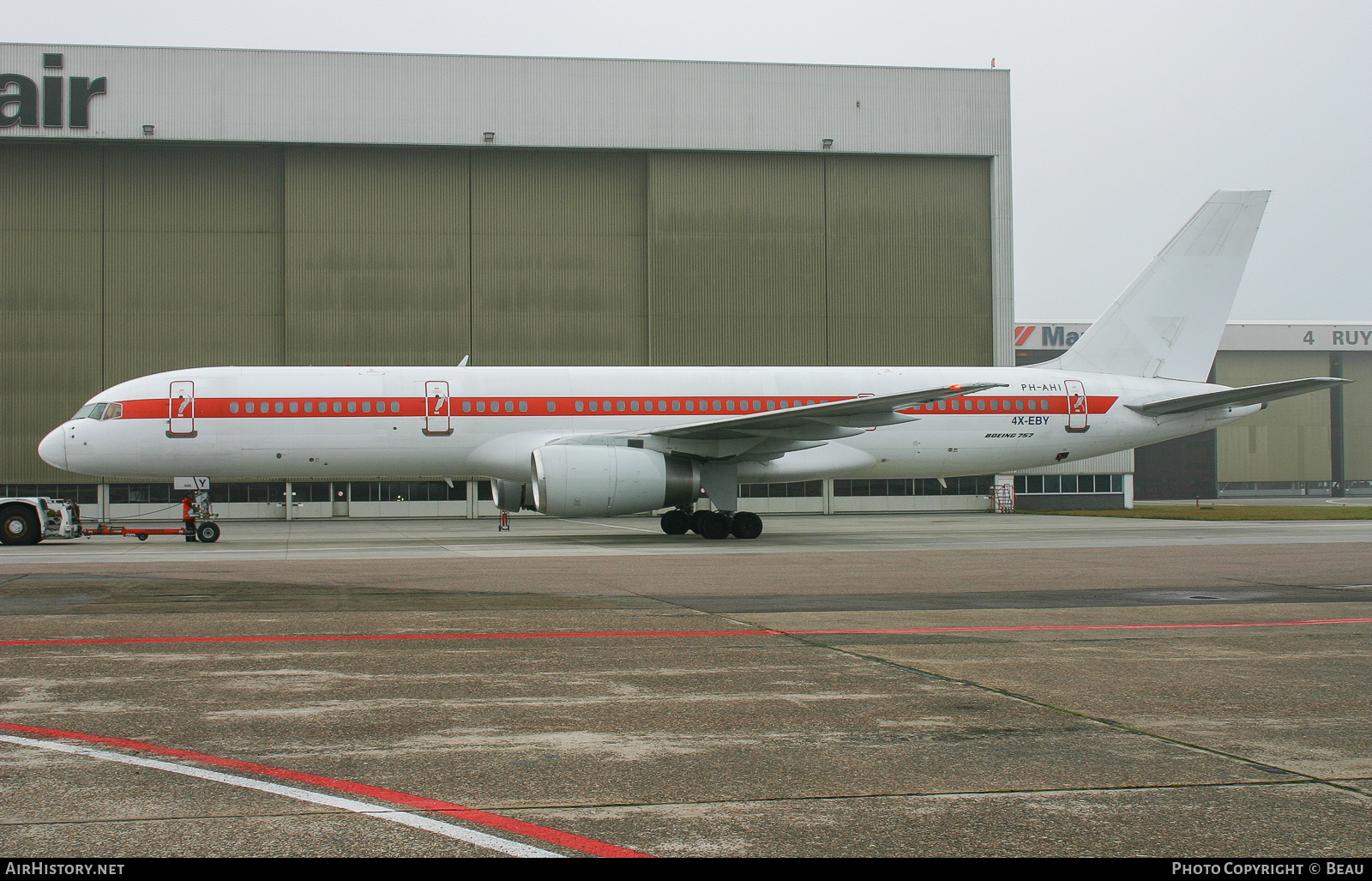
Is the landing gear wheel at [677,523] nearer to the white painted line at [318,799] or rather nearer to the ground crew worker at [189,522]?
the ground crew worker at [189,522]

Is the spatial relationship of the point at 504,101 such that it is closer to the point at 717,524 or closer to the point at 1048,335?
the point at 717,524

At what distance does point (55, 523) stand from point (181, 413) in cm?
331

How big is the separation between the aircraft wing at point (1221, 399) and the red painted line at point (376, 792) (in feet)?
68.0

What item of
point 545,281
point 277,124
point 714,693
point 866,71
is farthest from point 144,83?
point 714,693

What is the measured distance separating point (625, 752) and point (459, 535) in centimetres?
1971

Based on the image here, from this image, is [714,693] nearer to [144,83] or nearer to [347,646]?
[347,646]

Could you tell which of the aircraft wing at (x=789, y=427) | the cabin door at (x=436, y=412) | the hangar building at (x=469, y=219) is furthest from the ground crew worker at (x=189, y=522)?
the hangar building at (x=469, y=219)

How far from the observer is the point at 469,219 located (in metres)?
36.6

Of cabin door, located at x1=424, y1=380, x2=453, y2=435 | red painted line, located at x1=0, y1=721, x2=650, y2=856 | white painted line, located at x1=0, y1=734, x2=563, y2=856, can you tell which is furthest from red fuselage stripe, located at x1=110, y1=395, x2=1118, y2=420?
white painted line, located at x1=0, y1=734, x2=563, y2=856

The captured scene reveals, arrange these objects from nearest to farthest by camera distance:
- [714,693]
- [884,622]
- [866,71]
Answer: [714,693], [884,622], [866,71]

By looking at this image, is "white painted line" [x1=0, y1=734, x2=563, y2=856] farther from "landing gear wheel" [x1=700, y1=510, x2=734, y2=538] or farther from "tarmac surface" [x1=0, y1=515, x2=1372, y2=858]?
"landing gear wheel" [x1=700, y1=510, x2=734, y2=538]

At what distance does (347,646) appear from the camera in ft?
24.6

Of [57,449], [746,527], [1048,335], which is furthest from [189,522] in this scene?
[1048,335]

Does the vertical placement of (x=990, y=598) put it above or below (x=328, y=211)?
below
